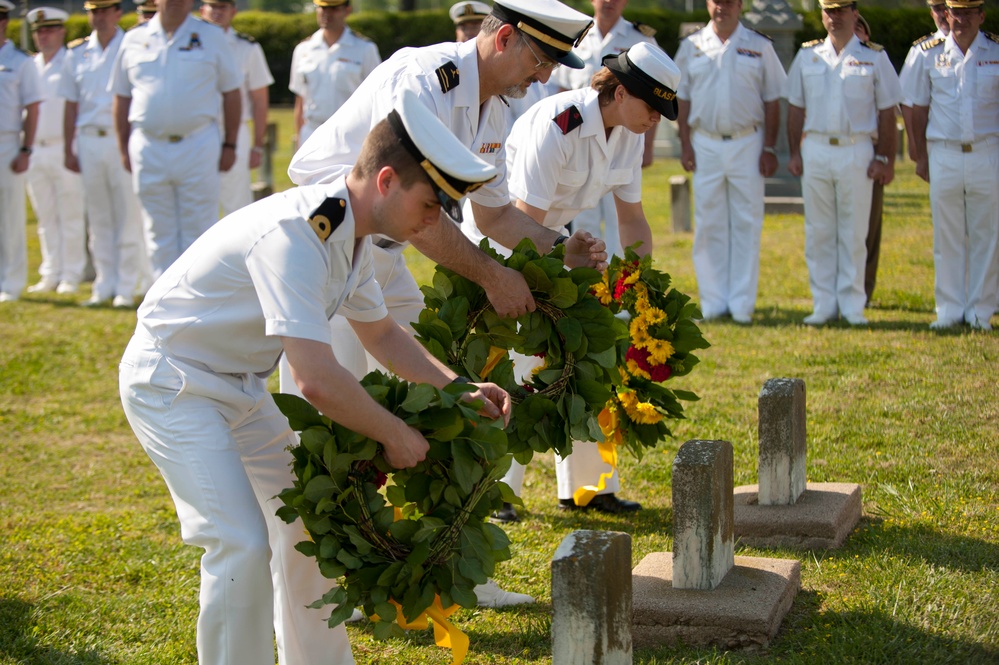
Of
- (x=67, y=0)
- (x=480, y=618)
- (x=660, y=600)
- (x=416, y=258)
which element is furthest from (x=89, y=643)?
(x=67, y=0)

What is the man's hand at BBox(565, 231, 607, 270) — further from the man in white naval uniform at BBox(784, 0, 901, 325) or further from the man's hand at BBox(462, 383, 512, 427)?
the man in white naval uniform at BBox(784, 0, 901, 325)

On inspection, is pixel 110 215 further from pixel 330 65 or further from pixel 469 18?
pixel 469 18

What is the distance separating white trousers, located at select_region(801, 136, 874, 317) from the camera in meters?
10.2

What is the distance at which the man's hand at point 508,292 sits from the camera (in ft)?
14.5

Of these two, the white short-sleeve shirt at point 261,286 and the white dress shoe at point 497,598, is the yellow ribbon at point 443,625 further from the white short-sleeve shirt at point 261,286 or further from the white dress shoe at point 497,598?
the white dress shoe at point 497,598

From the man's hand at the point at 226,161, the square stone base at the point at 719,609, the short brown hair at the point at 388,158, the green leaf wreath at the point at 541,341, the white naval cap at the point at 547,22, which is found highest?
the white naval cap at the point at 547,22

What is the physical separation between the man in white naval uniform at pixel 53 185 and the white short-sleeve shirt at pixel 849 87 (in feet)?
28.1

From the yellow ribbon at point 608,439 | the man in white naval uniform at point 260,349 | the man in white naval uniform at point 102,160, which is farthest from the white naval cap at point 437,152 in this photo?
the man in white naval uniform at point 102,160

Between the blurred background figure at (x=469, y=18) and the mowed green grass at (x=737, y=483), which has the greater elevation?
the blurred background figure at (x=469, y=18)

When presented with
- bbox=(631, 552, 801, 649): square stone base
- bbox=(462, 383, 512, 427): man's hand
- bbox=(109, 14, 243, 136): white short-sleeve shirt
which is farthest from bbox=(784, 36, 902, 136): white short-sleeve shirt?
bbox=(462, 383, 512, 427): man's hand

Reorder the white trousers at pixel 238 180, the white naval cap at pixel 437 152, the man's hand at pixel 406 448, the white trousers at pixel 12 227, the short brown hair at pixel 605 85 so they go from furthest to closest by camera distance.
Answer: the white trousers at pixel 238 180
the white trousers at pixel 12 227
the short brown hair at pixel 605 85
the man's hand at pixel 406 448
the white naval cap at pixel 437 152

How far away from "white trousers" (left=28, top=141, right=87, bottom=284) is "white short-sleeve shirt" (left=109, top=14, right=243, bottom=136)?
3.40 metres

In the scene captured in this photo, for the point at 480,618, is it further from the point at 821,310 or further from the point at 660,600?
the point at 821,310

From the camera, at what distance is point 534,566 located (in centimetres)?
549
